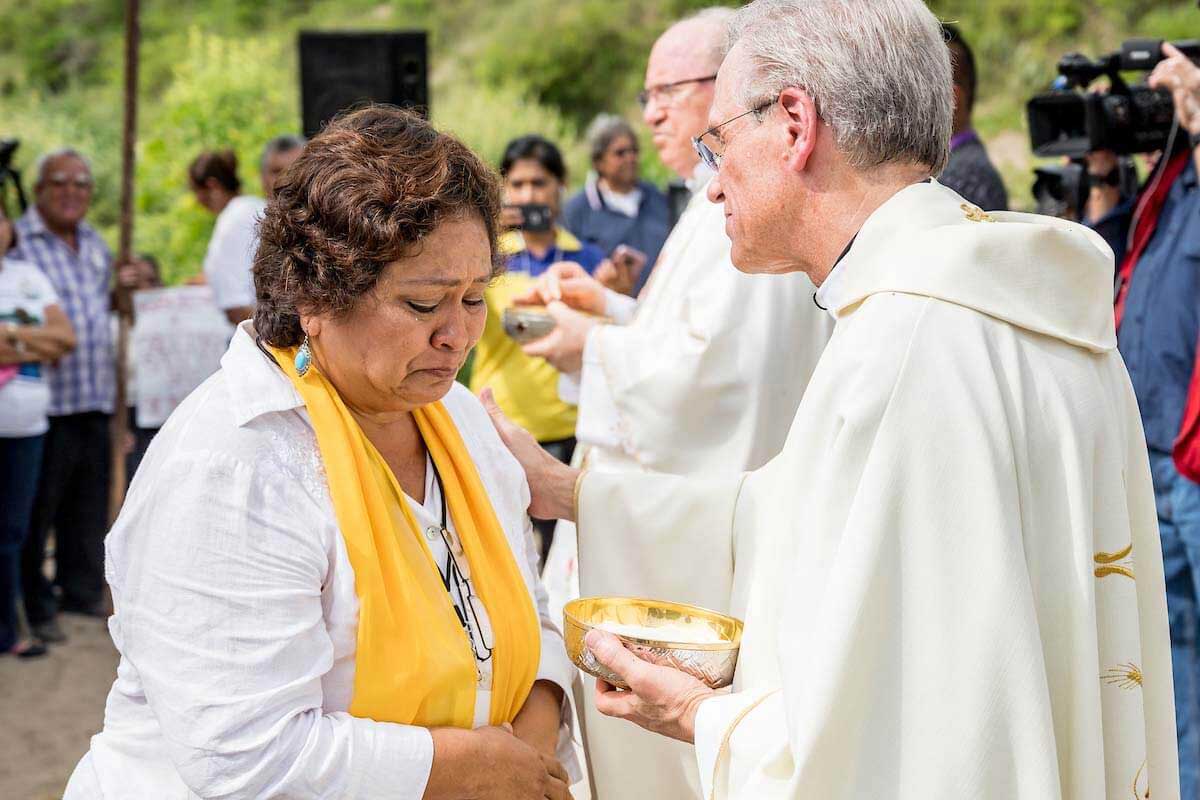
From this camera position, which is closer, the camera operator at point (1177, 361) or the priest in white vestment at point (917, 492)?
the priest in white vestment at point (917, 492)

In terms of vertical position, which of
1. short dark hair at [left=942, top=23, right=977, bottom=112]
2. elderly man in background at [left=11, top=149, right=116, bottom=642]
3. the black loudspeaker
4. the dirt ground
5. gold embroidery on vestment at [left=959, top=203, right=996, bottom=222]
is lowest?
the dirt ground

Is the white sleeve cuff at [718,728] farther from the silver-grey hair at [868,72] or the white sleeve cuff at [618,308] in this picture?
the white sleeve cuff at [618,308]

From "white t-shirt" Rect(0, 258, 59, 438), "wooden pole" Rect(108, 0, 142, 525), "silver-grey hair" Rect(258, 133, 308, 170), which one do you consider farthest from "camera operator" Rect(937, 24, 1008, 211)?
"wooden pole" Rect(108, 0, 142, 525)

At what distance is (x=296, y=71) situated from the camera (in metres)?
25.8

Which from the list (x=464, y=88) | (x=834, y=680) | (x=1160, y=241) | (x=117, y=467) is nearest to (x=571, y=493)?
(x=834, y=680)

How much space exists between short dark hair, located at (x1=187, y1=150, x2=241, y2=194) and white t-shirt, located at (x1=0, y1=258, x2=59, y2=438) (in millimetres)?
1566

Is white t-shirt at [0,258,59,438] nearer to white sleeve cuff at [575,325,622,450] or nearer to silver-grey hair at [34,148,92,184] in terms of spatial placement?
silver-grey hair at [34,148,92,184]

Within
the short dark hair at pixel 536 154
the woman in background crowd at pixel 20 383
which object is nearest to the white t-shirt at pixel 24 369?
the woman in background crowd at pixel 20 383

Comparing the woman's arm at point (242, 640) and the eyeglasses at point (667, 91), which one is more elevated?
the eyeglasses at point (667, 91)

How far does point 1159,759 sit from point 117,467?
5.96 m

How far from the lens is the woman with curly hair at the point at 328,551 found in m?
2.00

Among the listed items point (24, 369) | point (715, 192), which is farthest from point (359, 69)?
point (715, 192)

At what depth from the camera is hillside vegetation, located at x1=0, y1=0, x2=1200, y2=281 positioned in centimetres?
1903

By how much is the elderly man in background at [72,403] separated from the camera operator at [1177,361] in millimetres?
4946
